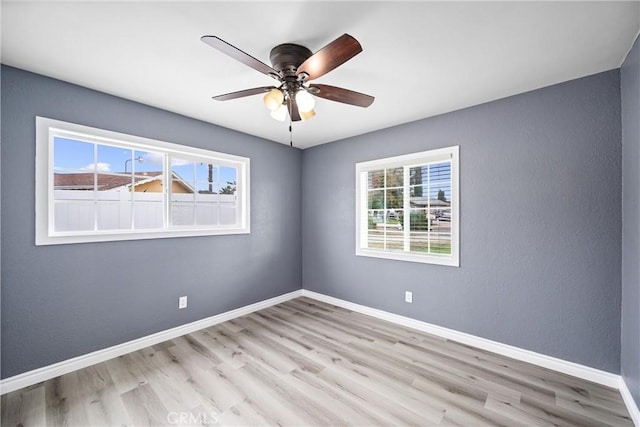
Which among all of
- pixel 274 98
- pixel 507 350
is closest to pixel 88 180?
pixel 274 98

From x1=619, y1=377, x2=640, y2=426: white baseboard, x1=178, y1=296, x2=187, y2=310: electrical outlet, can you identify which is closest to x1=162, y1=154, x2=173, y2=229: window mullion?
x1=178, y1=296, x2=187, y2=310: electrical outlet

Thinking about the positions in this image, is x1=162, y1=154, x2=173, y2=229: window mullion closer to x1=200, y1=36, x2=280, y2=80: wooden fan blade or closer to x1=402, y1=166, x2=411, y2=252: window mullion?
x1=200, y1=36, x2=280, y2=80: wooden fan blade

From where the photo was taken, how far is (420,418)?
173cm

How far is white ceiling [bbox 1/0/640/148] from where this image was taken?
4.80ft

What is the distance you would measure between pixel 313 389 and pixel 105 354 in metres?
1.95

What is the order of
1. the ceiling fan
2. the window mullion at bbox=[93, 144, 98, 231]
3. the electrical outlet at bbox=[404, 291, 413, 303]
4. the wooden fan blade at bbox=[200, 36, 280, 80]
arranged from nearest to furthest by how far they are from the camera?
the wooden fan blade at bbox=[200, 36, 280, 80] → the ceiling fan → the window mullion at bbox=[93, 144, 98, 231] → the electrical outlet at bbox=[404, 291, 413, 303]

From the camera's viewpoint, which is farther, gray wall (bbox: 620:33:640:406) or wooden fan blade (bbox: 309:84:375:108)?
wooden fan blade (bbox: 309:84:375:108)

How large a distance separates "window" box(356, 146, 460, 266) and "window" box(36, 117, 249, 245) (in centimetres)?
178

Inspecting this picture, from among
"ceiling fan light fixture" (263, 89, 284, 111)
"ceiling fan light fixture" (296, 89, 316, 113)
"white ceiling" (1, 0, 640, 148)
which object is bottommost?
"ceiling fan light fixture" (296, 89, 316, 113)

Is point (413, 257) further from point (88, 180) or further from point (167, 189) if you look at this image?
point (88, 180)

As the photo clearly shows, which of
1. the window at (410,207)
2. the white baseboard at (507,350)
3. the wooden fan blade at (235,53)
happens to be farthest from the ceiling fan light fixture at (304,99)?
the white baseboard at (507,350)

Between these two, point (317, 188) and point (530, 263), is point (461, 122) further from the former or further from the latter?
point (317, 188)

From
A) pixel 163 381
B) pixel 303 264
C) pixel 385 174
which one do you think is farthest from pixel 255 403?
pixel 385 174

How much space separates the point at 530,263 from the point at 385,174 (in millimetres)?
1811
